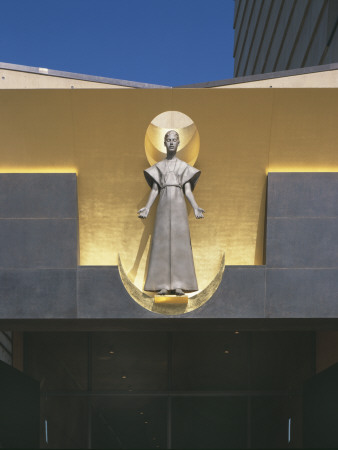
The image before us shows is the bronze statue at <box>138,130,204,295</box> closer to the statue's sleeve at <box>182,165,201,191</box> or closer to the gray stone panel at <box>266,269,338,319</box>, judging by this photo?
the statue's sleeve at <box>182,165,201,191</box>

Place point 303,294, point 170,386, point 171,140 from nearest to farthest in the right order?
point 171,140 → point 303,294 → point 170,386

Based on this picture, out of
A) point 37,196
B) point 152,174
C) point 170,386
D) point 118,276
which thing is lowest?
point 170,386

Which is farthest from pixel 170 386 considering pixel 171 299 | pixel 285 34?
pixel 285 34

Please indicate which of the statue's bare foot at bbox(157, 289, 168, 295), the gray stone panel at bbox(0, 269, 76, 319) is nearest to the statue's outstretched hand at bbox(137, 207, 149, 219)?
the statue's bare foot at bbox(157, 289, 168, 295)

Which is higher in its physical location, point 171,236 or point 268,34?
point 268,34

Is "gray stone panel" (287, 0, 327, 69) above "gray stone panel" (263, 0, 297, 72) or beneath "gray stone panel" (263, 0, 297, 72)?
beneath

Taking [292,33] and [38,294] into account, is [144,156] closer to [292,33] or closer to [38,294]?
[38,294]

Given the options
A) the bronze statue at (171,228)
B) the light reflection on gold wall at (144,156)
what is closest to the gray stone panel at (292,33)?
the light reflection on gold wall at (144,156)

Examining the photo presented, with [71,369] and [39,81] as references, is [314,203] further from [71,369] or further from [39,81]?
[71,369]

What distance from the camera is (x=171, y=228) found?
995cm

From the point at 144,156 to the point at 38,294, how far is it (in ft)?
10.4

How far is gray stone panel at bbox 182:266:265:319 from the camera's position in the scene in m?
10.0

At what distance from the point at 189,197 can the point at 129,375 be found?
580 cm

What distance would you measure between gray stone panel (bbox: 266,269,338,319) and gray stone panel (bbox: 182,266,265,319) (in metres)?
0.18
